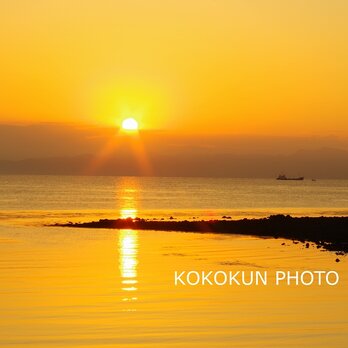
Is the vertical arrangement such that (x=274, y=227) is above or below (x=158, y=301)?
above

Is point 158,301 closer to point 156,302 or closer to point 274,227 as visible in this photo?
point 156,302

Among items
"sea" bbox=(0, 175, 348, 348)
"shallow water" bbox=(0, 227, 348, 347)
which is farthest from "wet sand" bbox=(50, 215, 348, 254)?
"shallow water" bbox=(0, 227, 348, 347)

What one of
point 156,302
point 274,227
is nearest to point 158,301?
point 156,302

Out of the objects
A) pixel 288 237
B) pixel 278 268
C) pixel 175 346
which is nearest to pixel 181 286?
pixel 278 268

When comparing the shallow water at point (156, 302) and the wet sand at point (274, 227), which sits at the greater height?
the wet sand at point (274, 227)

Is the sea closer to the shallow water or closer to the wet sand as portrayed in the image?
the shallow water

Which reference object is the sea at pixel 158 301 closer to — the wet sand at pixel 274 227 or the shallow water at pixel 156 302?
the shallow water at pixel 156 302

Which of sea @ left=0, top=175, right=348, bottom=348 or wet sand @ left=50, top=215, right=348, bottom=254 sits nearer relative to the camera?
sea @ left=0, top=175, right=348, bottom=348

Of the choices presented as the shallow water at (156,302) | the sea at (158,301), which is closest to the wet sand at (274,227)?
the sea at (158,301)

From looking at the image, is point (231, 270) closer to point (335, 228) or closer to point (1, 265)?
point (1, 265)

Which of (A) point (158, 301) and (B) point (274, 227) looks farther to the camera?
(B) point (274, 227)

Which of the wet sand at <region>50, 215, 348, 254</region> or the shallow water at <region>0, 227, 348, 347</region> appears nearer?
the shallow water at <region>0, 227, 348, 347</region>

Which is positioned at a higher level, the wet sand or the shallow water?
the wet sand

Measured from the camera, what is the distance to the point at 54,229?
59375 mm
